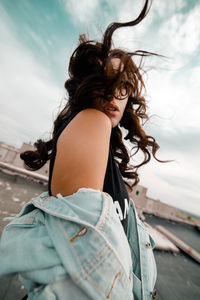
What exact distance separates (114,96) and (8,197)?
2858 mm

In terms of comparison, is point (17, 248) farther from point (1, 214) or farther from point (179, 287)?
point (179, 287)

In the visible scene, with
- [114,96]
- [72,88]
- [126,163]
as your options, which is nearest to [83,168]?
[114,96]

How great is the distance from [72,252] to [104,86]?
2.91 ft

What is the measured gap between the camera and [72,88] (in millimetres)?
1166

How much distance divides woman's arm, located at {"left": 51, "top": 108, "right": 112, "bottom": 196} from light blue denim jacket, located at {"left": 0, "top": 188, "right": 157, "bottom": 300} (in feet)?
0.17

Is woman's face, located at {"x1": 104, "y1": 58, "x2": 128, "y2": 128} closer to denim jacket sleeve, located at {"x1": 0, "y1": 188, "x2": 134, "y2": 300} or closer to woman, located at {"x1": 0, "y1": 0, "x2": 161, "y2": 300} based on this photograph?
woman, located at {"x1": 0, "y1": 0, "x2": 161, "y2": 300}

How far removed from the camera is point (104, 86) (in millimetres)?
894

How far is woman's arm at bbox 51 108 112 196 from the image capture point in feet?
1.95

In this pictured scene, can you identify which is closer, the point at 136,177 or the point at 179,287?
the point at 136,177

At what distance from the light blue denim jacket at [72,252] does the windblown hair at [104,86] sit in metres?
0.63

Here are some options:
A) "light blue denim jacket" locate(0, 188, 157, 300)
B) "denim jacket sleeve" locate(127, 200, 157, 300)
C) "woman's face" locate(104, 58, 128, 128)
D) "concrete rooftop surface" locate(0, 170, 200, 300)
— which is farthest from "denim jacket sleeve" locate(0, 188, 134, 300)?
"concrete rooftop surface" locate(0, 170, 200, 300)

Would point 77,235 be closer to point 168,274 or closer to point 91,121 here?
point 91,121

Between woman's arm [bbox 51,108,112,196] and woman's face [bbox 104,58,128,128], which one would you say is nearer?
woman's arm [bbox 51,108,112,196]

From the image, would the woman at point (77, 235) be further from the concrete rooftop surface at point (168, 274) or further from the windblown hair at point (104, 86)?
the concrete rooftop surface at point (168, 274)
